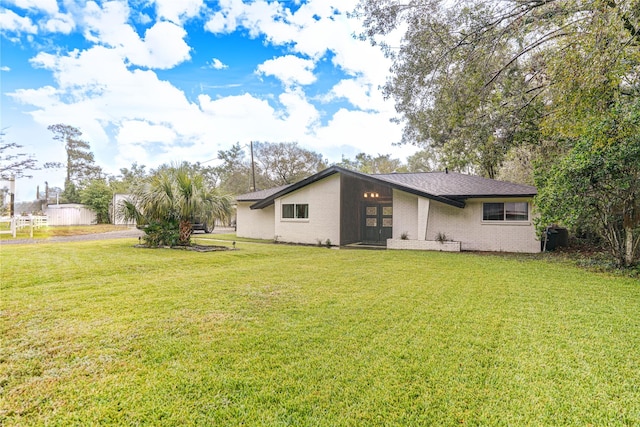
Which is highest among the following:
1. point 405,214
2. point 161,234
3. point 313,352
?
point 405,214

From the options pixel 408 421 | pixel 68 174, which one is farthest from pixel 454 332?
pixel 68 174

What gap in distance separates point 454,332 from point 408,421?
195 centimetres

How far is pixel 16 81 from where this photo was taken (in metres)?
8.86

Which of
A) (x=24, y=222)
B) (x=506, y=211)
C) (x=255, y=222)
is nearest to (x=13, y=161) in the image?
(x=24, y=222)

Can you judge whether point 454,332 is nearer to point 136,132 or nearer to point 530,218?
point 530,218

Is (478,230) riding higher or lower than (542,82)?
lower

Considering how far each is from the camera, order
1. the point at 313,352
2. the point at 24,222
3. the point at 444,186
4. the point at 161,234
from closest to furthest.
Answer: the point at 313,352 → the point at 161,234 → the point at 444,186 → the point at 24,222

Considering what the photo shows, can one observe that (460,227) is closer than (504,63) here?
No

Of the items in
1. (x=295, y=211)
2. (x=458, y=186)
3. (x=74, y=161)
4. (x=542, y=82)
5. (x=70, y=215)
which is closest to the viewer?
(x=542, y=82)

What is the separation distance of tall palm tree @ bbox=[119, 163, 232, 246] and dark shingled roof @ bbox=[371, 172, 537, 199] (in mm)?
7357

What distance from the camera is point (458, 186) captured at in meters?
14.2

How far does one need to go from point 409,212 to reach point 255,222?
9.21m

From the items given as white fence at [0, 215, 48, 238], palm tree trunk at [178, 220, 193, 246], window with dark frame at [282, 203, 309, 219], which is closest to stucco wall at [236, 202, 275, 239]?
window with dark frame at [282, 203, 309, 219]

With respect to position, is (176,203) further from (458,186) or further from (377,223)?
(458,186)
